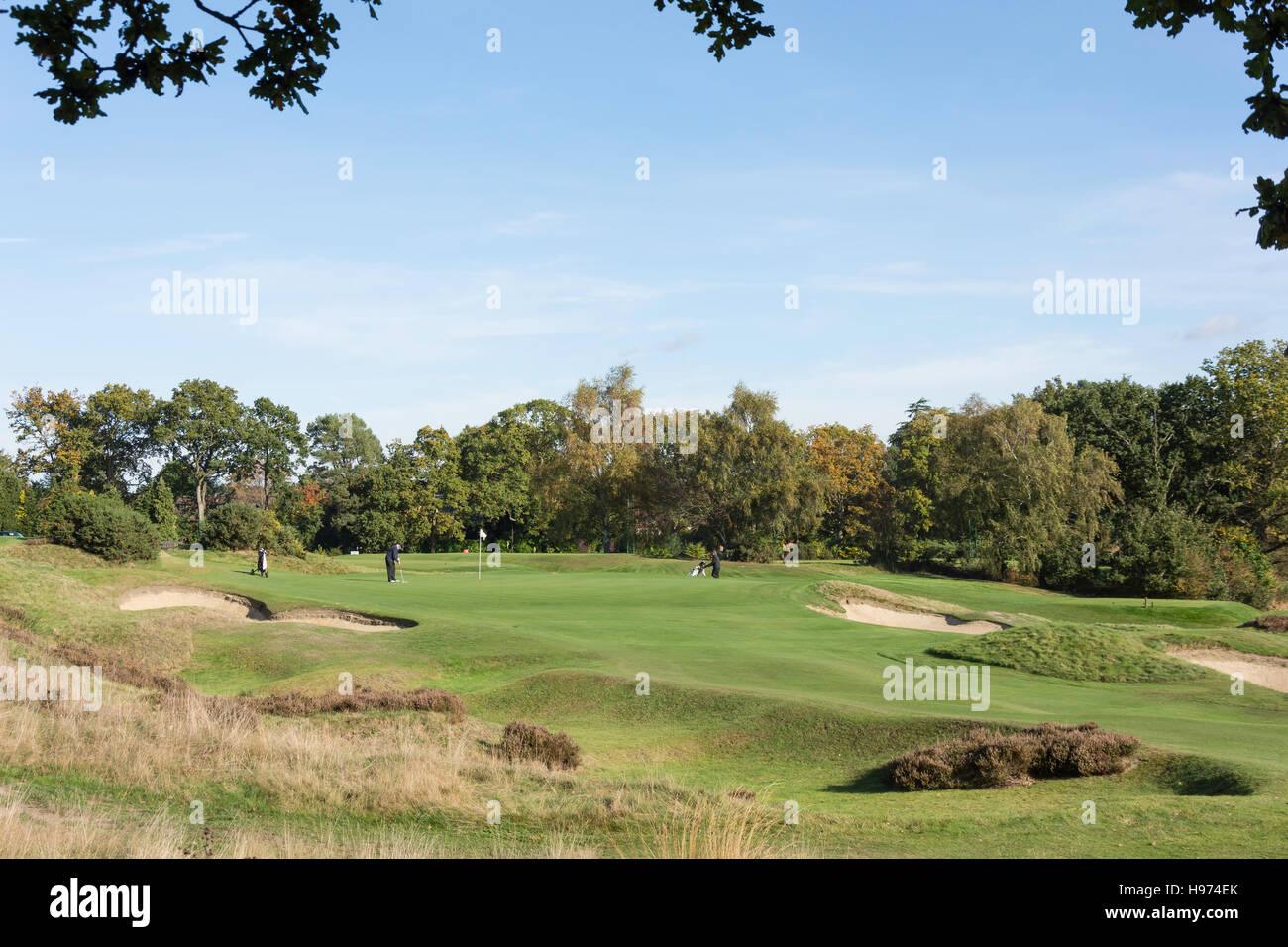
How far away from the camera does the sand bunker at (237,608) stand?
27312mm

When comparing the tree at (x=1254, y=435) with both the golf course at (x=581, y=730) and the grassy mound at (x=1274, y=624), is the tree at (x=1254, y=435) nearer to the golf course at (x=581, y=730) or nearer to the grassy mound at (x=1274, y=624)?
the grassy mound at (x=1274, y=624)

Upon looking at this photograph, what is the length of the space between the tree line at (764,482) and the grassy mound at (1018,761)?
32.7 m

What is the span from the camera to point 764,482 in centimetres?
6994

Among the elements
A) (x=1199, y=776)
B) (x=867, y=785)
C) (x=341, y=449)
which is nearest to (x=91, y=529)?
(x=867, y=785)

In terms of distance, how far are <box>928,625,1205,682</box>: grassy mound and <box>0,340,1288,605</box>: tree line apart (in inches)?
1173

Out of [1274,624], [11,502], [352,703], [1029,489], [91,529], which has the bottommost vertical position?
[1274,624]

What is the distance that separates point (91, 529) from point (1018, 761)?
34320 millimetres

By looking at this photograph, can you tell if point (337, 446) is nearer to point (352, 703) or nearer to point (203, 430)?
point (203, 430)

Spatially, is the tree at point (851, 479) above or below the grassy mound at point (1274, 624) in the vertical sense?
above

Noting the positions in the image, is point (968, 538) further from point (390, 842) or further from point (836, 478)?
point (390, 842)

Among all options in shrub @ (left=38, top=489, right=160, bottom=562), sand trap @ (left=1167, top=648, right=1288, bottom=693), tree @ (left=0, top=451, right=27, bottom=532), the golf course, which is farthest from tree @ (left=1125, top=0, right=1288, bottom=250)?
tree @ (left=0, top=451, right=27, bottom=532)

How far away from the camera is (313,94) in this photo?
26.9 feet

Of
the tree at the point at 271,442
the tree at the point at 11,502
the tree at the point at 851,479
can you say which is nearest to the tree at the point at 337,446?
the tree at the point at 271,442

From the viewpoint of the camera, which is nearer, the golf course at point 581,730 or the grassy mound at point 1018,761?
the golf course at point 581,730
